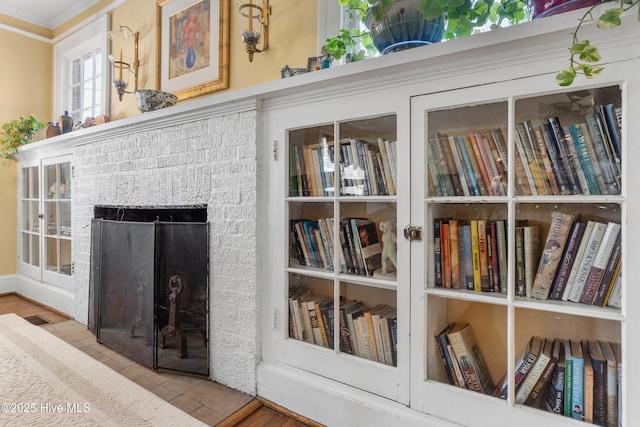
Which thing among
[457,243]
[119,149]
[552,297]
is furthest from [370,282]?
[119,149]

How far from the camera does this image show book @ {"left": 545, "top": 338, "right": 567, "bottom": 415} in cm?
109

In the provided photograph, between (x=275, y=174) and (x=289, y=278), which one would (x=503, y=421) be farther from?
(x=275, y=174)

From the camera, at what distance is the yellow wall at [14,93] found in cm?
350

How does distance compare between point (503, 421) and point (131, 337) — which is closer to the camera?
point (503, 421)

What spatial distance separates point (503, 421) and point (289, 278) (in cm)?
98

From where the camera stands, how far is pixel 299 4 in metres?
1.88

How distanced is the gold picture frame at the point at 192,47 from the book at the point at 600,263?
2.06m

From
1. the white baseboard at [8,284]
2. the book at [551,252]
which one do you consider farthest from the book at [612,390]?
the white baseboard at [8,284]

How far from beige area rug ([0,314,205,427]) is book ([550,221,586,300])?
4.81ft

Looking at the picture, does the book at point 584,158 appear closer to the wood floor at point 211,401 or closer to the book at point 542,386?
the book at point 542,386

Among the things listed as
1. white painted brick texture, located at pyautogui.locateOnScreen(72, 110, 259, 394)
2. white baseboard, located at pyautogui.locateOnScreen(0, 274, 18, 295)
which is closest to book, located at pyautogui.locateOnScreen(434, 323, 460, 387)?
white painted brick texture, located at pyautogui.locateOnScreen(72, 110, 259, 394)

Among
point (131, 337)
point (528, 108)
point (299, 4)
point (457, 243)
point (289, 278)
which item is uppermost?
point (299, 4)

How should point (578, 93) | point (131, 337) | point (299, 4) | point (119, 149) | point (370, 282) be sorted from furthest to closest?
point (119, 149)
point (131, 337)
point (299, 4)
point (370, 282)
point (578, 93)

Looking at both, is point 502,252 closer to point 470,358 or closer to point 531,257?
point 531,257
